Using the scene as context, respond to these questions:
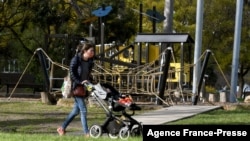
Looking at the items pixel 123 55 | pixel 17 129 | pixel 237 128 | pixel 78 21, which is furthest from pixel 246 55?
pixel 237 128

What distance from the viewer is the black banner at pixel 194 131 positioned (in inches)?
201

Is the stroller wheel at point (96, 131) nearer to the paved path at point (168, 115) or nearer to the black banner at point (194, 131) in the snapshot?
the paved path at point (168, 115)

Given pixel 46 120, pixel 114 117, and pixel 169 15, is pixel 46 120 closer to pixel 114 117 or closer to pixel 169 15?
pixel 114 117

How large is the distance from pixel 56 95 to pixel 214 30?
18278mm

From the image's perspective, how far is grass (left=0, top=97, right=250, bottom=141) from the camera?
11328mm

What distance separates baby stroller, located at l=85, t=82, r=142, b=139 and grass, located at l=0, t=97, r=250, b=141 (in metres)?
0.26

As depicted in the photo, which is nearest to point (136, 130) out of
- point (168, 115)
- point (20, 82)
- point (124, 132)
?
point (124, 132)

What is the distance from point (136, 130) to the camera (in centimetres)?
1101

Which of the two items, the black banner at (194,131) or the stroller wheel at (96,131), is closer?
the black banner at (194,131)

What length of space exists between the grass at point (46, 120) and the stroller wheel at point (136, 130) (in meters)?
0.45

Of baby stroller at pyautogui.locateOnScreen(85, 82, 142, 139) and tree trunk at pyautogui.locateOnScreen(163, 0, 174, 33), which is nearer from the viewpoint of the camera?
baby stroller at pyautogui.locateOnScreen(85, 82, 142, 139)

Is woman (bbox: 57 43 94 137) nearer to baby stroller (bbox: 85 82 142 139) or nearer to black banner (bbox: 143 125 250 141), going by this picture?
baby stroller (bbox: 85 82 142 139)

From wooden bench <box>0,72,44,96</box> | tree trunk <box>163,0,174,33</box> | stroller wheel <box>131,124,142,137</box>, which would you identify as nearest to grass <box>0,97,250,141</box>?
stroller wheel <box>131,124,142,137</box>

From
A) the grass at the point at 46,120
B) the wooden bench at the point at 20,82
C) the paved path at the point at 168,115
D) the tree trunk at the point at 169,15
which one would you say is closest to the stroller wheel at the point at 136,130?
the grass at the point at 46,120
